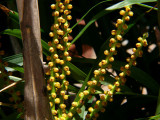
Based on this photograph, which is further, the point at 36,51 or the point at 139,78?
the point at 139,78

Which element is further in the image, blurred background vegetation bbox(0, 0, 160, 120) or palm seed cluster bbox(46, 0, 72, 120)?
blurred background vegetation bbox(0, 0, 160, 120)

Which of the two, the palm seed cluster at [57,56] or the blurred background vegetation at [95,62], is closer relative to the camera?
the palm seed cluster at [57,56]

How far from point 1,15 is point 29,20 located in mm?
429

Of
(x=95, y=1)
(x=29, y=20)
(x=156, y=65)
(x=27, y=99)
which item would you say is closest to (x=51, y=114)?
(x=27, y=99)

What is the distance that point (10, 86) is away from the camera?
55cm

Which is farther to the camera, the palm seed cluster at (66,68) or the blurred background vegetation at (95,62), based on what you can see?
the blurred background vegetation at (95,62)

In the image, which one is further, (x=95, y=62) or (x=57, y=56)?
(x=95, y=62)

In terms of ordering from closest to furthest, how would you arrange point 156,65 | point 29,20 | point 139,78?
point 29,20, point 139,78, point 156,65

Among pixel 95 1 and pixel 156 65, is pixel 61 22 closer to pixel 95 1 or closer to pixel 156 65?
pixel 95 1

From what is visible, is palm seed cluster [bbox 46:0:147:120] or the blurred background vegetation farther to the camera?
the blurred background vegetation

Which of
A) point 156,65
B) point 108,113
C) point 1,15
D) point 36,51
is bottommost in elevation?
point 108,113

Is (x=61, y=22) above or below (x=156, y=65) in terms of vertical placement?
above

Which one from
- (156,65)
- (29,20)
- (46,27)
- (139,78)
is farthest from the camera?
(156,65)

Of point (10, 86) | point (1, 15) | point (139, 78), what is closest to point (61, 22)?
point (10, 86)
